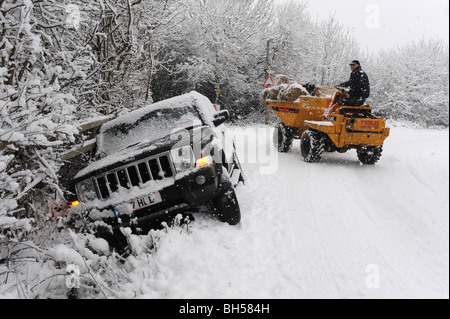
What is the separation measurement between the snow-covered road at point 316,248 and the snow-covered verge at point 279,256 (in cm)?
1

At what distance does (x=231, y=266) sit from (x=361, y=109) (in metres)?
5.70

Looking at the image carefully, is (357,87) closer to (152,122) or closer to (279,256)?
(152,122)

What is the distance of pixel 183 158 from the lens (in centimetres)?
372

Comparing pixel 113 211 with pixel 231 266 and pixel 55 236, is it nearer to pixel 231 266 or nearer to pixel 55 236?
pixel 55 236

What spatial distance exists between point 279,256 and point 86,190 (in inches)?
92.6

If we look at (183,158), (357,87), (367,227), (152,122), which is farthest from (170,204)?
A: (357,87)

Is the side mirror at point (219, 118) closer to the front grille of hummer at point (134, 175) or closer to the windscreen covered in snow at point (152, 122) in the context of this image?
the windscreen covered in snow at point (152, 122)

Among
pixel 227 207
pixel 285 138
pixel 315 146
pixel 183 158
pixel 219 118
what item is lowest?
pixel 285 138

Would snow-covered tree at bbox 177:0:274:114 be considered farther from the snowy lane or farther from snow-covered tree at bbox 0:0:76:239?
snow-covered tree at bbox 0:0:76:239

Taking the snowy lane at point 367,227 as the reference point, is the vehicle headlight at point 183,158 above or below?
above

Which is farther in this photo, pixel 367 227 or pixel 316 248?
pixel 367 227

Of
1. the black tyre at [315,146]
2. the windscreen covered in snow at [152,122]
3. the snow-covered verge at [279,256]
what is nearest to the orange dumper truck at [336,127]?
the black tyre at [315,146]

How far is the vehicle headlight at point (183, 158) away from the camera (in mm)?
3689
